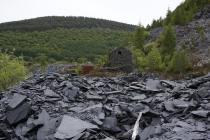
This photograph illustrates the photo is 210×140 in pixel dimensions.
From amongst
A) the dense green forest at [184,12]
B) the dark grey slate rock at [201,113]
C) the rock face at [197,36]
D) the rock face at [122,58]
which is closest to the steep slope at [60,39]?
the dense green forest at [184,12]

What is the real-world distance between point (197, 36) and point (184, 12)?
11.4 m

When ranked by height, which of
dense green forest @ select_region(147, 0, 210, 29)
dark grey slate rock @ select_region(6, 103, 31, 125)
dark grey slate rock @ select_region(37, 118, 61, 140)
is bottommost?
dark grey slate rock @ select_region(37, 118, 61, 140)

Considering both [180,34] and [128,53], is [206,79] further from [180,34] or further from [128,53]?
[180,34]

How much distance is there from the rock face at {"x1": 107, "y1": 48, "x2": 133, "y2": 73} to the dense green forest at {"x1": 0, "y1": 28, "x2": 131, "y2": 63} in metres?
82.6

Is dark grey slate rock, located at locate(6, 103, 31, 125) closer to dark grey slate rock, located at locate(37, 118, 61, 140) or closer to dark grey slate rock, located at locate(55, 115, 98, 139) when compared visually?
dark grey slate rock, located at locate(37, 118, 61, 140)

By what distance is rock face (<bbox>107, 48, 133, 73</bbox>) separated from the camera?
3622cm

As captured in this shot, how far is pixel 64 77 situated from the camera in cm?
2409

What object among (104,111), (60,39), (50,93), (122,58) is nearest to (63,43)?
(60,39)

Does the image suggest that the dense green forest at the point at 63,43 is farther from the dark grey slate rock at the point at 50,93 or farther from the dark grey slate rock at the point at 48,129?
the dark grey slate rock at the point at 48,129

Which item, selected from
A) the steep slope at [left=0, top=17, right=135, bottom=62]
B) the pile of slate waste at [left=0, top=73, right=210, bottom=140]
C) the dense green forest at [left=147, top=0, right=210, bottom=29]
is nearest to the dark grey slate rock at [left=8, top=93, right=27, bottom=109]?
the pile of slate waste at [left=0, top=73, right=210, bottom=140]

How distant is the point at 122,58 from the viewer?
121ft

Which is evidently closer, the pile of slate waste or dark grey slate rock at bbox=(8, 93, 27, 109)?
the pile of slate waste

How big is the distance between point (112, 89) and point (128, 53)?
1343 centimetres

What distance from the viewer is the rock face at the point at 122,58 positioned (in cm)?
3622
